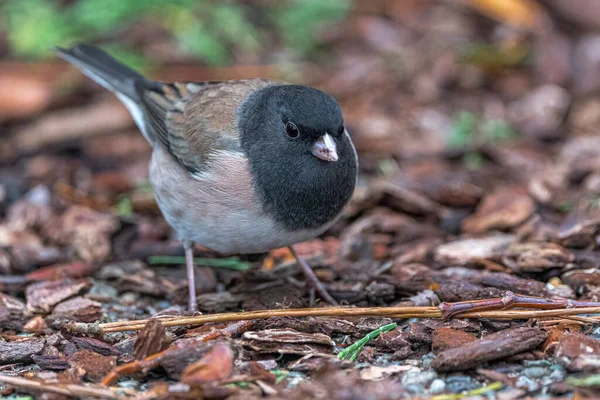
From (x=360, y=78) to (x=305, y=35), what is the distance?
62 cm

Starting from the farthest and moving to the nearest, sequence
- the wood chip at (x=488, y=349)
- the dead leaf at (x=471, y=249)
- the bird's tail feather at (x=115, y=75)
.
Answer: the bird's tail feather at (x=115, y=75) → the dead leaf at (x=471, y=249) → the wood chip at (x=488, y=349)

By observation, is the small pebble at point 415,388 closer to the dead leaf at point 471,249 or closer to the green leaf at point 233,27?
the dead leaf at point 471,249

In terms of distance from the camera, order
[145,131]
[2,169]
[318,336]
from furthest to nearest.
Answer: [2,169]
[145,131]
[318,336]

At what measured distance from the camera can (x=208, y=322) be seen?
279 centimetres

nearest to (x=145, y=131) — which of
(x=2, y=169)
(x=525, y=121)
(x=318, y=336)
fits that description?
(x=2, y=169)

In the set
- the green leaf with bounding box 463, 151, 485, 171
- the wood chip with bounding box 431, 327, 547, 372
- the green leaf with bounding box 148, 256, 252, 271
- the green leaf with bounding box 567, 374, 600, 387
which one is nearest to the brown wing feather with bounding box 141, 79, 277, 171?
the green leaf with bounding box 148, 256, 252, 271

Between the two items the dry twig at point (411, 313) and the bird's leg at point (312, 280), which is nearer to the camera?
the dry twig at point (411, 313)

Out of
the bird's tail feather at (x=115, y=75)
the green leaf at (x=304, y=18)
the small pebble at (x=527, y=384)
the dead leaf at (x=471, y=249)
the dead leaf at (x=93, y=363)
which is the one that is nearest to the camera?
the small pebble at (x=527, y=384)

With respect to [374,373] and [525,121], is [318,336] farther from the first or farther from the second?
[525,121]

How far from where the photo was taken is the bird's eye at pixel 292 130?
3.03 metres

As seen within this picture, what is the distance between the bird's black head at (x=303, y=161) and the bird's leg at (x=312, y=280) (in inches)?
15.8

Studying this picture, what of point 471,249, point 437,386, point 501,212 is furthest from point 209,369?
point 501,212

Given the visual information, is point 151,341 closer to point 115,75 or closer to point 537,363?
point 537,363

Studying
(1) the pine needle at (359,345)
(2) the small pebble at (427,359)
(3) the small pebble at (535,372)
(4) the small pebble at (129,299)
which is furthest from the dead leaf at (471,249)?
(4) the small pebble at (129,299)
